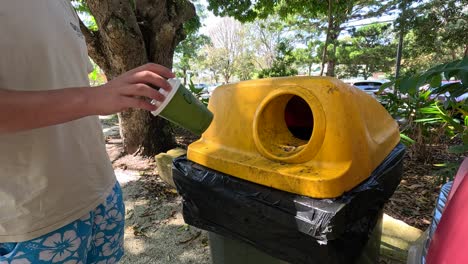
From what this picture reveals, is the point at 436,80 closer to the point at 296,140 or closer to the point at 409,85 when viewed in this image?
the point at 409,85

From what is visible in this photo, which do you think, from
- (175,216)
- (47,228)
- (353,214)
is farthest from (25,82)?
(175,216)

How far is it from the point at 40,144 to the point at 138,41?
2.86 metres

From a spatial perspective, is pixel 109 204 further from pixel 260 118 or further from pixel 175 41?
pixel 175 41

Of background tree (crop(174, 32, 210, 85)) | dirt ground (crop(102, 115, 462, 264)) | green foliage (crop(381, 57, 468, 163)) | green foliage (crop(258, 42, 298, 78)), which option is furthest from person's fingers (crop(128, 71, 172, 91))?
background tree (crop(174, 32, 210, 85))

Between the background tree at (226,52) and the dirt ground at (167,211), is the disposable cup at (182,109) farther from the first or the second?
the background tree at (226,52)

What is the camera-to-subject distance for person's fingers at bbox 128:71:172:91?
0.67m

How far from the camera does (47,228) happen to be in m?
0.87

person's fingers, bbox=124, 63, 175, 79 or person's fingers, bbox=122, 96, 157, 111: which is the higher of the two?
person's fingers, bbox=124, 63, 175, 79

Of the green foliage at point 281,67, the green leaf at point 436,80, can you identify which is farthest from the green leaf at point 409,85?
the green foliage at point 281,67

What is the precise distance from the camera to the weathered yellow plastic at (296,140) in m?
1.09

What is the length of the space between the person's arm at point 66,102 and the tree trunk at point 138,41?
291cm

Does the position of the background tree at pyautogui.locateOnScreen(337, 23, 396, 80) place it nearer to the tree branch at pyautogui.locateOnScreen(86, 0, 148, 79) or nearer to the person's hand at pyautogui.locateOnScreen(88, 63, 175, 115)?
the tree branch at pyautogui.locateOnScreen(86, 0, 148, 79)

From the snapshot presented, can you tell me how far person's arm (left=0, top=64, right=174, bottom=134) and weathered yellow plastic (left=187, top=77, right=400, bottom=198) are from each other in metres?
0.64

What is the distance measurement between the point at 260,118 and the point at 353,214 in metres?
0.52
